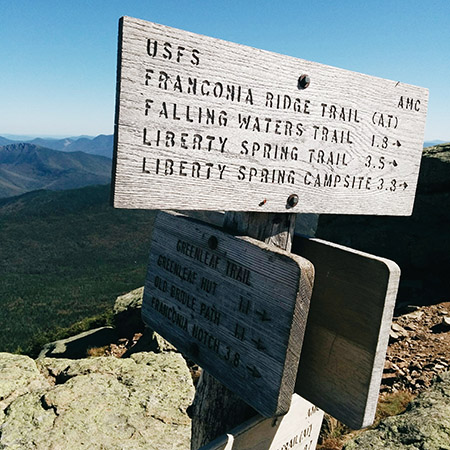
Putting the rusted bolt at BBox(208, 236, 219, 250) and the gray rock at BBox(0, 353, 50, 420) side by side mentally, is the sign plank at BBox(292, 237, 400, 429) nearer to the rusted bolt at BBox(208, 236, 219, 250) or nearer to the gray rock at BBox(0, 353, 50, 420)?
the rusted bolt at BBox(208, 236, 219, 250)

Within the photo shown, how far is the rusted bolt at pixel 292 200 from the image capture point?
214cm

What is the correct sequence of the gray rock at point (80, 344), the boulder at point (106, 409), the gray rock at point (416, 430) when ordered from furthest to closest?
the gray rock at point (80, 344) → the boulder at point (106, 409) → the gray rock at point (416, 430)

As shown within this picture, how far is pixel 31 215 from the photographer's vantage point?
2886 inches

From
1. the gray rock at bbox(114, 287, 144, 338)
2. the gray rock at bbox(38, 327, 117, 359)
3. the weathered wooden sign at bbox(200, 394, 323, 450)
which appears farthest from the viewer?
the gray rock at bbox(114, 287, 144, 338)

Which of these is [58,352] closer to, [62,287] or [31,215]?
[62,287]

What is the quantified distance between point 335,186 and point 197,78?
3.23 feet

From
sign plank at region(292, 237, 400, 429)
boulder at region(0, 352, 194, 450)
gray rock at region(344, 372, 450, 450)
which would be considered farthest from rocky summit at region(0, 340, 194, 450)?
sign plank at region(292, 237, 400, 429)

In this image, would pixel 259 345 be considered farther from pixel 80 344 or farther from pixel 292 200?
pixel 80 344

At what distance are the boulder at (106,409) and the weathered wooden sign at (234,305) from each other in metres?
3.39

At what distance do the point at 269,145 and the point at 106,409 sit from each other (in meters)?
5.03

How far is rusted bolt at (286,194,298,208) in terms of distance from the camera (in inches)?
84.4

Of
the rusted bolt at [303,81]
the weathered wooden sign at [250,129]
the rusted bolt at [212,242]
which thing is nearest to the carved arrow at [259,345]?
the rusted bolt at [212,242]

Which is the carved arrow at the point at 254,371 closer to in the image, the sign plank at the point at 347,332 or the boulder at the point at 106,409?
the sign plank at the point at 347,332

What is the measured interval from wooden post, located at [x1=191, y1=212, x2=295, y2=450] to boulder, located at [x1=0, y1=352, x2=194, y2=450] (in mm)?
2793
